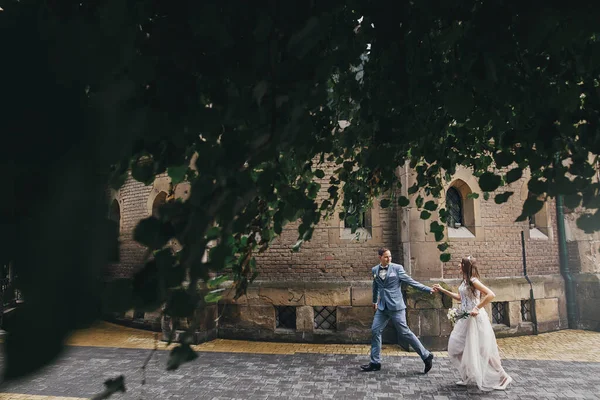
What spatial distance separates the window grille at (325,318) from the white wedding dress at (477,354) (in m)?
3.18

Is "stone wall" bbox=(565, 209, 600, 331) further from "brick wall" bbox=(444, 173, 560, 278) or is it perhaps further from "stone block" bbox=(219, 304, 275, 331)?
"stone block" bbox=(219, 304, 275, 331)

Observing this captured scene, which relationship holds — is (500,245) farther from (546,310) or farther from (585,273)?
(585,273)

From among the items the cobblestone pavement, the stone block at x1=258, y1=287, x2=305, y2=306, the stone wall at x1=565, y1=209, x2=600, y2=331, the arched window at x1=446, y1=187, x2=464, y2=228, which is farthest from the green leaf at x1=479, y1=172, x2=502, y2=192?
the stone wall at x1=565, y1=209, x2=600, y2=331

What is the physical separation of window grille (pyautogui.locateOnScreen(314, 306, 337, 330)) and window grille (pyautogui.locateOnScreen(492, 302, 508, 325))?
3723 mm

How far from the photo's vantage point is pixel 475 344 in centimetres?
572

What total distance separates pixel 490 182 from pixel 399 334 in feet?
17.7

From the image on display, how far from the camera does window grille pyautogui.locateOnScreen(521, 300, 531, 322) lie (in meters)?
9.63

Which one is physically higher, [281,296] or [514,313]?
[281,296]

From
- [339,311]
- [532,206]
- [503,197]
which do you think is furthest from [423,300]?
[532,206]

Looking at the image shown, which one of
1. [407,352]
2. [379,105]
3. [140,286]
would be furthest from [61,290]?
[407,352]

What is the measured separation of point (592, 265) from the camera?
33.3 ft

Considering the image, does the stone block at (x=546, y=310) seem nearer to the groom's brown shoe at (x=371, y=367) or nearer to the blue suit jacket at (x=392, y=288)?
the blue suit jacket at (x=392, y=288)

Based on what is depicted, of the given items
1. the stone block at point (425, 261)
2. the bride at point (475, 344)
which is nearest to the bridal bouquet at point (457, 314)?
the bride at point (475, 344)

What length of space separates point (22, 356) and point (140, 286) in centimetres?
28
